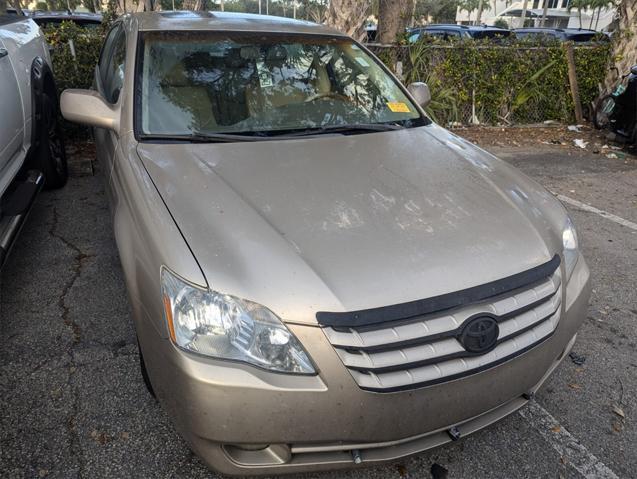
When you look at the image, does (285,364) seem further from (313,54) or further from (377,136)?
(313,54)

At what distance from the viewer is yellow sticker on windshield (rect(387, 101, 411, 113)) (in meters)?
3.06

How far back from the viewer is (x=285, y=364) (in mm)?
1530

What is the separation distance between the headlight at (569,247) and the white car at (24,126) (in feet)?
9.46

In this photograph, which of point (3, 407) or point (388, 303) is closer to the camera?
point (388, 303)

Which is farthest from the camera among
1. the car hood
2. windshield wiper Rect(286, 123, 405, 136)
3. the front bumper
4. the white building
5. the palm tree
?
the palm tree

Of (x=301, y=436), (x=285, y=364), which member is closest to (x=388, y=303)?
(x=285, y=364)

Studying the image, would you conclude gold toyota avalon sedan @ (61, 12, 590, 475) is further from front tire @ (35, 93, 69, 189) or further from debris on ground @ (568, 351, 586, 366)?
front tire @ (35, 93, 69, 189)

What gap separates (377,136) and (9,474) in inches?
90.6

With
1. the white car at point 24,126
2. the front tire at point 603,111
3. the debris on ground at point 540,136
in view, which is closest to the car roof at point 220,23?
the white car at point 24,126

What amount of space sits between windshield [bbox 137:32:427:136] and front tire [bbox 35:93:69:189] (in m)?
1.94

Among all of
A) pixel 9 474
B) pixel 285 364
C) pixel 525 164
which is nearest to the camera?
pixel 285 364

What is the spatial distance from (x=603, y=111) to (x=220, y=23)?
22.4 feet

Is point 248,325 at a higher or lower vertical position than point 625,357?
higher

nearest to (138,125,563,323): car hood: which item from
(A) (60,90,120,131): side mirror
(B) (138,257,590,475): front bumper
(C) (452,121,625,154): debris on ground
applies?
(B) (138,257,590,475): front bumper
